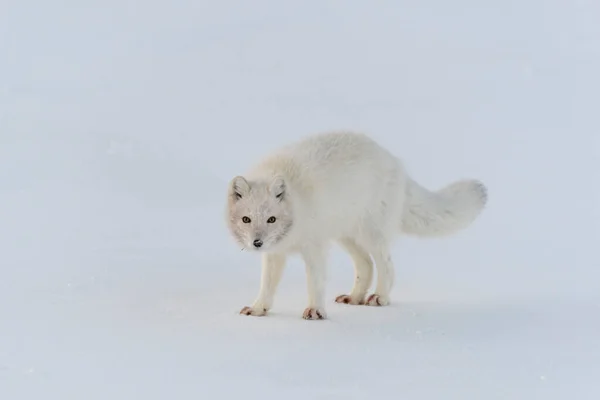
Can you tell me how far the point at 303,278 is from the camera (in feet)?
20.6

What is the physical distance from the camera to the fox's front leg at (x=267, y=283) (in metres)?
4.82

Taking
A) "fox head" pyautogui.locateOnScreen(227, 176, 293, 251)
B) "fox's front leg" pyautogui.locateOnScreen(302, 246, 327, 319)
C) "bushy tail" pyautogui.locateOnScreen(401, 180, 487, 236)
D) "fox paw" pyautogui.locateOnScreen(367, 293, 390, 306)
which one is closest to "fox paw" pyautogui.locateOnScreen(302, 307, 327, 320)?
"fox's front leg" pyautogui.locateOnScreen(302, 246, 327, 319)

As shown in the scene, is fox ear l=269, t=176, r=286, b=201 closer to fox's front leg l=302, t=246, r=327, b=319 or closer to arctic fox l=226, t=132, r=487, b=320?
arctic fox l=226, t=132, r=487, b=320

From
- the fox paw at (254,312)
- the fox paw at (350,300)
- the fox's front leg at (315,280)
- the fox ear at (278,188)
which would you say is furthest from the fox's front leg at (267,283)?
the fox paw at (350,300)

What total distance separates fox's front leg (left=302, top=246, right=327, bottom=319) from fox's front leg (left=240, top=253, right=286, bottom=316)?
0.21 m

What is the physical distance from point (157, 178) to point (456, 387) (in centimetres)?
620

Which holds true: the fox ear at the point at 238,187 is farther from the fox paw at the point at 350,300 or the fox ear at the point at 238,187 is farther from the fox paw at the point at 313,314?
the fox paw at the point at 350,300

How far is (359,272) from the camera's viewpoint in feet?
17.9

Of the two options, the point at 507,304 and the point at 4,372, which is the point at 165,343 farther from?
the point at 507,304

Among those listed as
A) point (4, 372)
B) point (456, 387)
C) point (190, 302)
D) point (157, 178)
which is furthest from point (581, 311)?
point (157, 178)

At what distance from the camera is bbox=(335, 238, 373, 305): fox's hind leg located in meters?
5.39

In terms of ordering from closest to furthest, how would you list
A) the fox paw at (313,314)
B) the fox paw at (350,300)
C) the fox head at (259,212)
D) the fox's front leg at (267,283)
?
the fox head at (259,212)
the fox paw at (313,314)
the fox's front leg at (267,283)
the fox paw at (350,300)

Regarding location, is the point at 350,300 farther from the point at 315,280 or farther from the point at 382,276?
the point at 315,280

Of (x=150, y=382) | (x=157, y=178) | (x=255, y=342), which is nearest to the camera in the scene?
(x=150, y=382)
